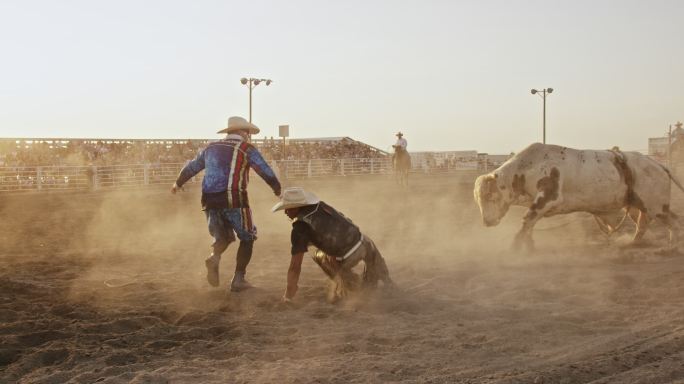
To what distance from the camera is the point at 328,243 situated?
17.5 ft

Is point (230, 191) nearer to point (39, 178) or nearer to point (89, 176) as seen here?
point (89, 176)

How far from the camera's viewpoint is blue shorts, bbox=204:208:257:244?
19.0ft

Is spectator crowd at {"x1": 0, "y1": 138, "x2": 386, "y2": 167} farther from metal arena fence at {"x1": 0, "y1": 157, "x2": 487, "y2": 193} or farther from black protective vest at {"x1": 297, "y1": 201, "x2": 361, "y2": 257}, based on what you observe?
black protective vest at {"x1": 297, "y1": 201, "x2": 361, "y2": 257}

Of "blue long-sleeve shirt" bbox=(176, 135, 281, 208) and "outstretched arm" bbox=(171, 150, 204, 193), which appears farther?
"outstretched arm" bbox=(171, 150, 204, 193)

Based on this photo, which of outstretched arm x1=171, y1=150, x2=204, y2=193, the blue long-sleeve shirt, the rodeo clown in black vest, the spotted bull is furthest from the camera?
the spotted bull

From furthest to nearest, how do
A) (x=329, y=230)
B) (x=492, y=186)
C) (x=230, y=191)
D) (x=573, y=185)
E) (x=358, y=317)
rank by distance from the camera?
(x=492, y=186)
(x=573, y=185)
(x=230, y=191)
(x=329, y=230)
(x=358, y=317)

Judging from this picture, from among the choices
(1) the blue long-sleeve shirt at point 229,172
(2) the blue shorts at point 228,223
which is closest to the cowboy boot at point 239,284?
(2) the blue shorts at point 228,223

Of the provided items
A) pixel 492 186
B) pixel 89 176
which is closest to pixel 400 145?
pixel 89 176

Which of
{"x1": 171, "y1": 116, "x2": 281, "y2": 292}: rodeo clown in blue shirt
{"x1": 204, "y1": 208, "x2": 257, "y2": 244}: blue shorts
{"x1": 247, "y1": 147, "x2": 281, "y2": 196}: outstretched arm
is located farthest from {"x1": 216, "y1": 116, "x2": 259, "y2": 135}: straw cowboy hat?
{"x1": 204, "y1": 208, "x2": 257, "y2": 244}: blue shorts

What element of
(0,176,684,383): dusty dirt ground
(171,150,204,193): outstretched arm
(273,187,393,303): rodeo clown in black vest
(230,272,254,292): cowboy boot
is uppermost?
(171,150,204,193): outstretched arm

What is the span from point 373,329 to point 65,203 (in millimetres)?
13728

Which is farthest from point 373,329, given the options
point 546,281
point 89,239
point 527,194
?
point 89,239

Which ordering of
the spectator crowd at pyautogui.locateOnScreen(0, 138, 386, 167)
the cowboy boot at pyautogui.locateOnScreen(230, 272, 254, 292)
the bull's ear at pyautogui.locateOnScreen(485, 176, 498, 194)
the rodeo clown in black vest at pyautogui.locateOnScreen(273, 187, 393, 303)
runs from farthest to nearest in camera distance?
1. the spectator crowd at pyautogui.locateOnScreen(0, 138, 386, 167)
2. the bull's ear at pyautogui.locateOnScreen(485, 176, 498, 194)
3. the cowboy boot at pyautogui.locateOnScreen(230, 272, 254, 292)
4. the rodeo clown in black vest at pyautogui.locateOnScreen(273, 187, 393, 303)

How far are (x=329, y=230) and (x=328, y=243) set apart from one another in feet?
0.36
